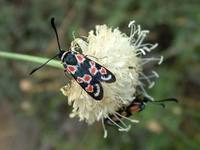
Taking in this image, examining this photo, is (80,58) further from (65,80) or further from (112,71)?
(65,80)

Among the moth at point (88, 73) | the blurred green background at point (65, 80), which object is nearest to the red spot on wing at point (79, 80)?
the moth at point (88, 73)

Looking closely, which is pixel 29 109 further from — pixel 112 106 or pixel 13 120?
pixel 112 106

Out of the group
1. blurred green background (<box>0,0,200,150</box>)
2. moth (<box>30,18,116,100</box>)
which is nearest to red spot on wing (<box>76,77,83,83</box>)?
moth (<box>30,18,116,100</box>)

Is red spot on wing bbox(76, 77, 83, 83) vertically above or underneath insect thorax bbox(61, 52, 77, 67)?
underneath

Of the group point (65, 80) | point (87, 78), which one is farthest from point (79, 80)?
point (65, 80)

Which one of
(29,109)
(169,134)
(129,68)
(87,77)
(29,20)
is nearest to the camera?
(87,77)

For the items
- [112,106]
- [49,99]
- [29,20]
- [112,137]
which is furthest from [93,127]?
[112,106]

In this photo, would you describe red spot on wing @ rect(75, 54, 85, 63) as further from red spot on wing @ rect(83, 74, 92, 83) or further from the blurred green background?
the blurred green background
